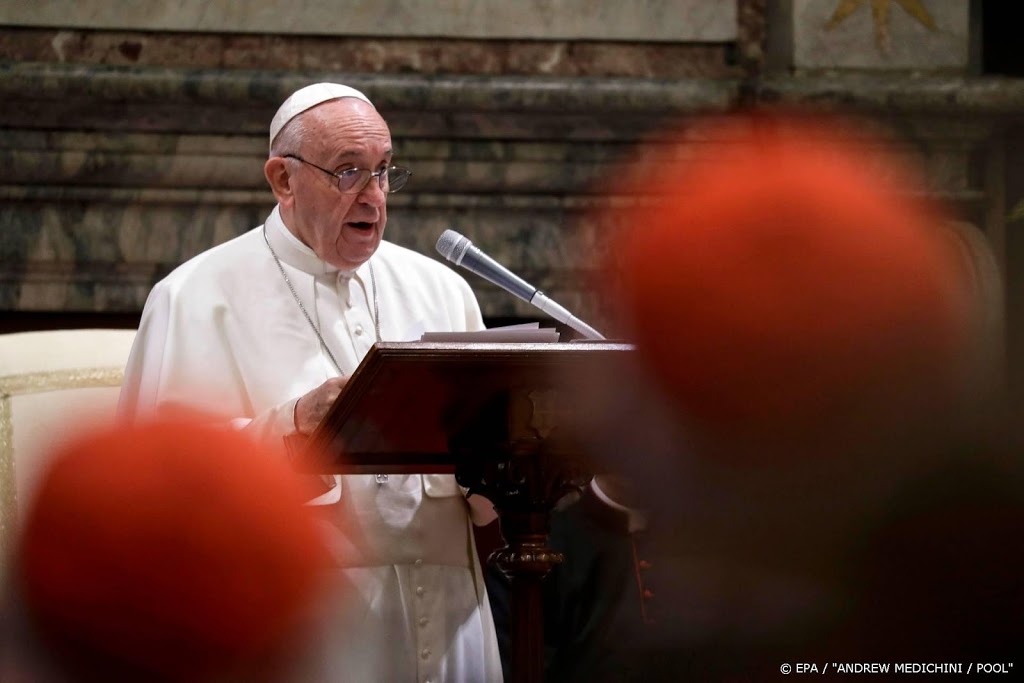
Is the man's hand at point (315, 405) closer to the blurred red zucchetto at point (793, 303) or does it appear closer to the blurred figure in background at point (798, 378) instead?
the blurred figure in background at point (798, 378)

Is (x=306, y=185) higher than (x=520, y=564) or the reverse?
higher

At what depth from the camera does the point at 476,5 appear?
4.70 meters

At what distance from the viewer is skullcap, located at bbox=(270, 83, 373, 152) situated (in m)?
3.03

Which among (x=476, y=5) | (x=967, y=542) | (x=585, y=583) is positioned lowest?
(x=585, y=583)

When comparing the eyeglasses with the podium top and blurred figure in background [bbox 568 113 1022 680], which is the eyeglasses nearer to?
the podium top

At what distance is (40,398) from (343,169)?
0.84 m

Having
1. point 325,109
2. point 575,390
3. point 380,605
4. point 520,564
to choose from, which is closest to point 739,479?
point 575,390

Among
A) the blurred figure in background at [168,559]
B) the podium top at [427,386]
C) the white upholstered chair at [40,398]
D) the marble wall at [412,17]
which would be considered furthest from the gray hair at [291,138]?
the marble wall at [412,17]

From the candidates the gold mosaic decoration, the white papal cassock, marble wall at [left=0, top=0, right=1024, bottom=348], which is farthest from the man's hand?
the gold mosaic decoration

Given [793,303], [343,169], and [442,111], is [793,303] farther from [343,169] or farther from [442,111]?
[442,111]

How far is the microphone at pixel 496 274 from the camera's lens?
2.41m

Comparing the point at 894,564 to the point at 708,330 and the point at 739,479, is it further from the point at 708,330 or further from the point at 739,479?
the point at 708,330

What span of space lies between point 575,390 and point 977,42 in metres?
3.53

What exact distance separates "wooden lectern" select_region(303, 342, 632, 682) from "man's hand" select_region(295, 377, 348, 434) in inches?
3.6
